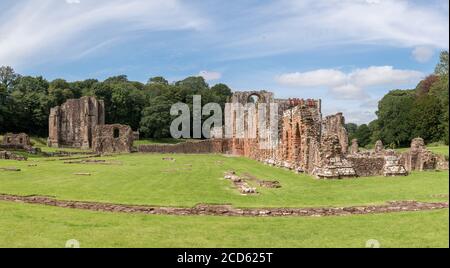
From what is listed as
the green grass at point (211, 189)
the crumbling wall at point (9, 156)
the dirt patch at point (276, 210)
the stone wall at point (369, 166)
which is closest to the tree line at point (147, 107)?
the crumbling wall at point (9, 156)

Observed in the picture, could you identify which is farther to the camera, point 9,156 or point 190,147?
point 190,147

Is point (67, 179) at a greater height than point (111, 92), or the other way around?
point (111, 92)

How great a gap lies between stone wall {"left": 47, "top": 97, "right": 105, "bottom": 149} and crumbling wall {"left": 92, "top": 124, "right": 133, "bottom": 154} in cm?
1687

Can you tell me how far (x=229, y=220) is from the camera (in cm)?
1112

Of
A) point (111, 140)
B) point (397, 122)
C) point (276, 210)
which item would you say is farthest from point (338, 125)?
point (397, 122)

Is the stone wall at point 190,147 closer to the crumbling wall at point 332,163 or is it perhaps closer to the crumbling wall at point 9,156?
the crumbling wall at point 9,156

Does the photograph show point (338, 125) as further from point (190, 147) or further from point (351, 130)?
point (351, 130)

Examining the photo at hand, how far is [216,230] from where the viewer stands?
32.3ft

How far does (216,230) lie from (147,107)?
7666cm

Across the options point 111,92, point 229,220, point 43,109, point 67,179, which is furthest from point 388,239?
point 111,92

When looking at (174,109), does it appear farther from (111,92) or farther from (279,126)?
(279,126)

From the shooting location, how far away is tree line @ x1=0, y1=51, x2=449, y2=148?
6038 cm

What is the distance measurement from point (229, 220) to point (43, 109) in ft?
246

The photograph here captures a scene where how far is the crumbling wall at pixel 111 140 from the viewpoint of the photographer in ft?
178
